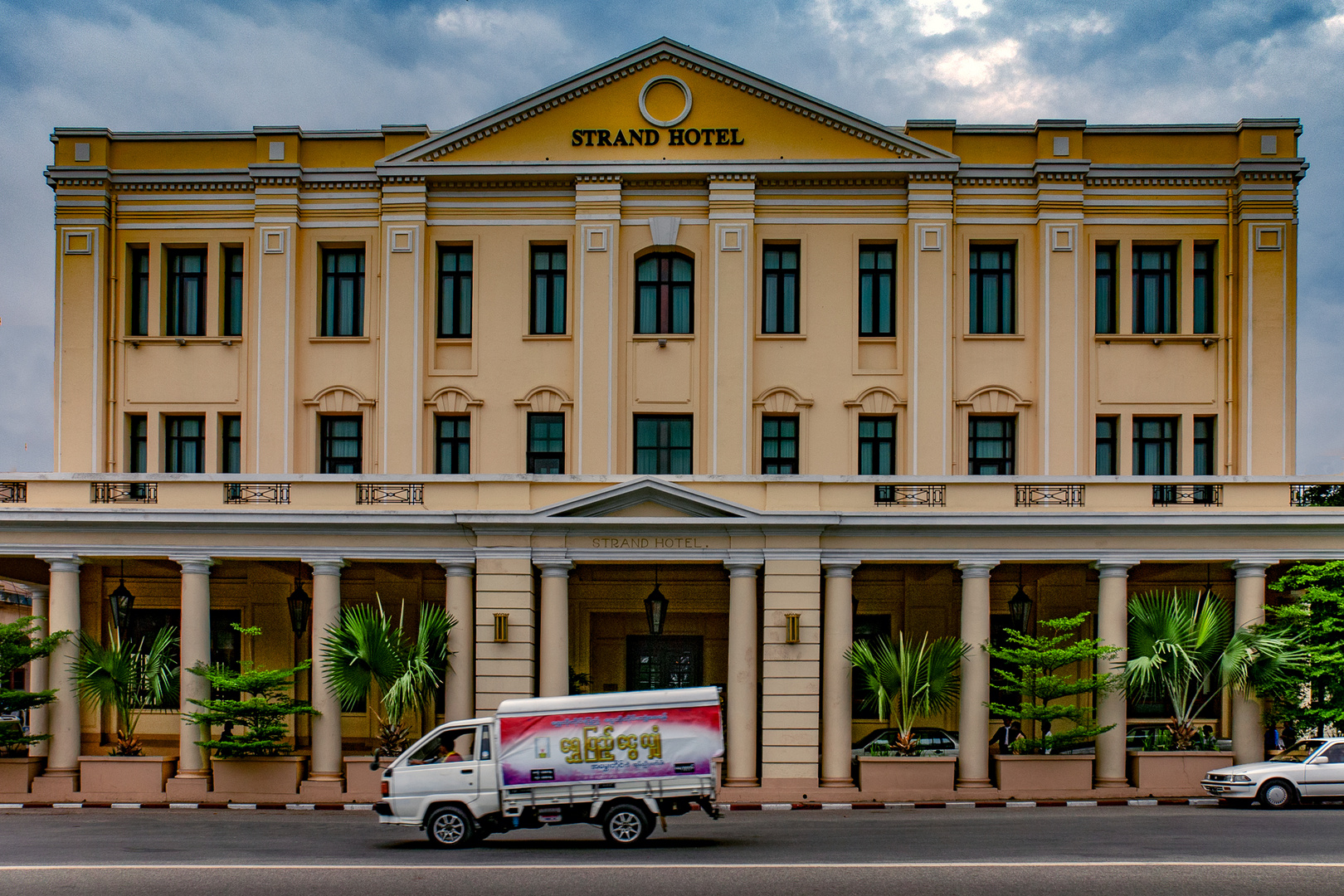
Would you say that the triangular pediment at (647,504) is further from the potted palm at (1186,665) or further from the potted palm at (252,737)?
the potted palm at (1186,665)

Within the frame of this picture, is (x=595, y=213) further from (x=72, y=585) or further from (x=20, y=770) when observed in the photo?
(x=20, y=770)

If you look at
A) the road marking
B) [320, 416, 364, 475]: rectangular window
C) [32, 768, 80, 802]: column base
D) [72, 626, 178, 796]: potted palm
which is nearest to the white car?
the road marking

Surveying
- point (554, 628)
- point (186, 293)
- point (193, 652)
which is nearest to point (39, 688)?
point (193, 652)

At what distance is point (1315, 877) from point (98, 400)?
1131 inches

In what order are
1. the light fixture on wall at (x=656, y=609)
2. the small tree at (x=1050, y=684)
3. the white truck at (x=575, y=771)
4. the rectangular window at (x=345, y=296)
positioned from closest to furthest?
the white truck at (x=575, y=771) → the small tree at (x=1050, y=684) → the light fixture on wall at (x=656, y=609) → the rectangular window at (x=345, y=296)

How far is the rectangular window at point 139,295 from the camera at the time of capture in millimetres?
32750

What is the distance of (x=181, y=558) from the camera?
27.9 m

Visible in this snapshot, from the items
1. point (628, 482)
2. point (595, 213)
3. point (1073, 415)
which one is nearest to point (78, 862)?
point (628, 482)

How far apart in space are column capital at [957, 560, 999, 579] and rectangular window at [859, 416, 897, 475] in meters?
4.51

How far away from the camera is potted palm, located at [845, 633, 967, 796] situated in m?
26.6

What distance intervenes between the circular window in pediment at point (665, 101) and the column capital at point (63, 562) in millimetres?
17016

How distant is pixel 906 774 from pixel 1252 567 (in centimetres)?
887

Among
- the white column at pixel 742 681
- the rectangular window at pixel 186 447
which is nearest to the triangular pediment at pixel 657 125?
the rectangular window at pixel 186 447

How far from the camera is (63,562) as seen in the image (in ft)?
92.0
